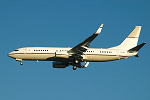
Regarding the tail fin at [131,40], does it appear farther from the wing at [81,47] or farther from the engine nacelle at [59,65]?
the engine nacelle at [59,65]

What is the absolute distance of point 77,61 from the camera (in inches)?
2921

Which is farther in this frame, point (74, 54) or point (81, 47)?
point (74, 54)

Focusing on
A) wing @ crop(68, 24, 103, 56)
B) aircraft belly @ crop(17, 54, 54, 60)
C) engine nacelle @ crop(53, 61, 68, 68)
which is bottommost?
engine nacelle @ crop(53, 61, 68, 68)

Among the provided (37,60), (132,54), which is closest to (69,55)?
(37,60)

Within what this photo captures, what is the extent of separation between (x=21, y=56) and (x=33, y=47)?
329cm

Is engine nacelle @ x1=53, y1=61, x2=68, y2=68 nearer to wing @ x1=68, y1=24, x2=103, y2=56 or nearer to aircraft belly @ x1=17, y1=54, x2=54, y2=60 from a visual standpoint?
aircraft belly @ x1=17, y1=54, x2=54, y2=60

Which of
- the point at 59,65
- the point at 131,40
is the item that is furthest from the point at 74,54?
the point at 131,40

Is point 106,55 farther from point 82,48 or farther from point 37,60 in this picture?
point 37,60

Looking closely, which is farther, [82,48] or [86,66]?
[86,66]

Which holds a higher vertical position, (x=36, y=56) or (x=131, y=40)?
(x=131, y=40)

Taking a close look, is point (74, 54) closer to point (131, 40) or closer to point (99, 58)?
point (99, 58)

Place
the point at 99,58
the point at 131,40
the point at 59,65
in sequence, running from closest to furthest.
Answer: the point at 99,58 → the point at 59,65 → the point at 131,40

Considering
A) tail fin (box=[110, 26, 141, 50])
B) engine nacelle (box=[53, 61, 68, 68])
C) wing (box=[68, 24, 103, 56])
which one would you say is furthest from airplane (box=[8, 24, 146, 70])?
tail fin (box=[110, 26, 141, 50])

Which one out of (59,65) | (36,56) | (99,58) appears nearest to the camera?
(36,56)
